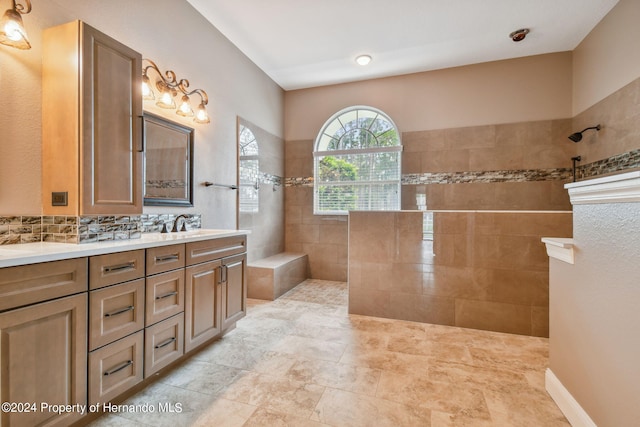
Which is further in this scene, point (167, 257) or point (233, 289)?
point (233, 289)

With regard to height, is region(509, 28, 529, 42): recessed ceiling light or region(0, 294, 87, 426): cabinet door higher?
region(509, 28, 529, 42): recessed ceiling light

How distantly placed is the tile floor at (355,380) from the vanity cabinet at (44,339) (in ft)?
1.25

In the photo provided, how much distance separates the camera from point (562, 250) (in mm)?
1576

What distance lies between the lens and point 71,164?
152cm

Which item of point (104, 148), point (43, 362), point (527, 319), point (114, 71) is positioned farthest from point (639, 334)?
point (114, 71)

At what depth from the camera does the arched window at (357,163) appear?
161 inches

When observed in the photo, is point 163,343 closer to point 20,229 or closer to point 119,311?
point 119,311

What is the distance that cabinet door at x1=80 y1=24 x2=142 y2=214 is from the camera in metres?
1.52

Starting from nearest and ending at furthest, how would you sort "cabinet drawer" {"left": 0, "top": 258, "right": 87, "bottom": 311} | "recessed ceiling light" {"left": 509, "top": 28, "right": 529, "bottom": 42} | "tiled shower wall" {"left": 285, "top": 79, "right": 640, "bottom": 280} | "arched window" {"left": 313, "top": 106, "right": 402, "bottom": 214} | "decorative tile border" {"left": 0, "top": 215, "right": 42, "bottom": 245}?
"cabinet drawer" {"left": 0, "top": 258, "right": 87, "bottom": 311} → "decorative tile border" {"left": 0, "top": 215, "right": 42, "bottom": 245} → "recessed ceiling light" {"left": 509, "top": 28, "right": 529, "bottom": 42} → "tiled shower wall" {"left": 285, "top": 79, "right": 640, "bottom": 280} → "arched window" {"left": 313, "top": 106, "right": 402, "bottom": 214}

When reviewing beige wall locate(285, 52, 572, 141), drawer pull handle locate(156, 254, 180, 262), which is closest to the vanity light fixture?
beige wall locate(285, 52, 572, 141)

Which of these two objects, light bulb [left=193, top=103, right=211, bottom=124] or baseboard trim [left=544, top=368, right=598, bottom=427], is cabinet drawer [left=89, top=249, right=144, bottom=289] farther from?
baseboard trim [left=544, top=368, right=598, bottom=427]

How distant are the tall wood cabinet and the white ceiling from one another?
1.45m

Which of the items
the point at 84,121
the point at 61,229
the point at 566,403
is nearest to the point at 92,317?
the point at 61,229

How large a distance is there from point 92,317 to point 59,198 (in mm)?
719
